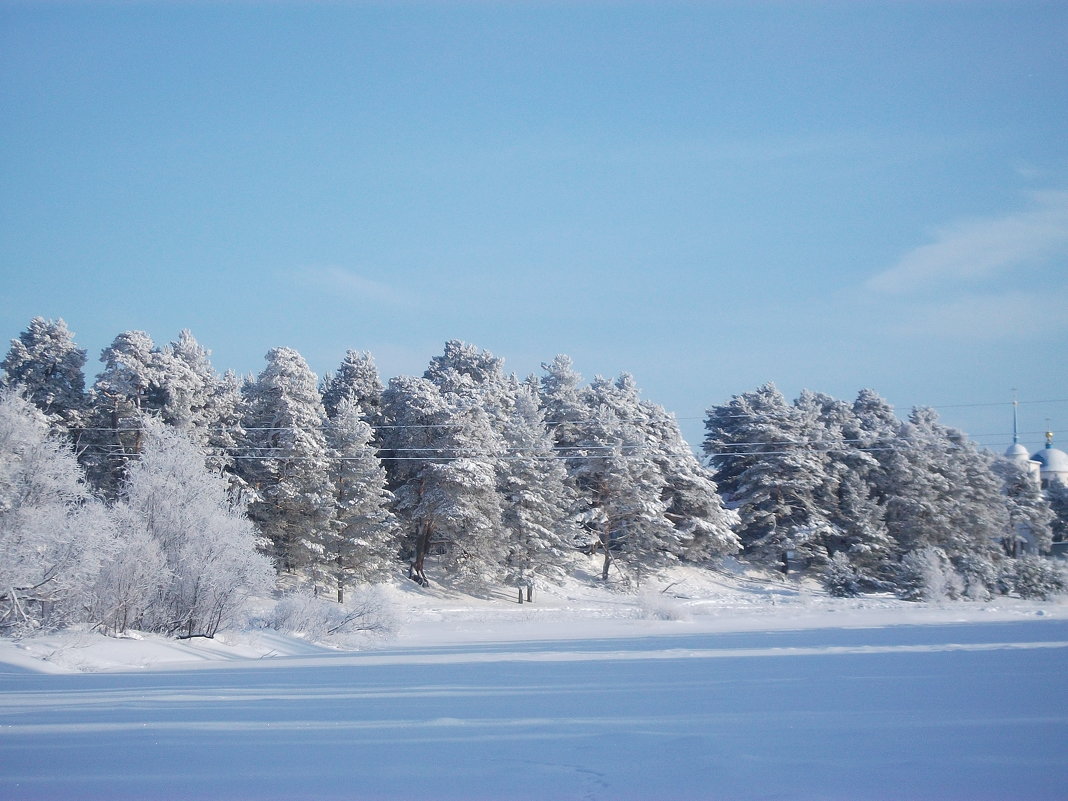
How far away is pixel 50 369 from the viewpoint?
136ft

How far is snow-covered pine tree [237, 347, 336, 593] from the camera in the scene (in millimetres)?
39719

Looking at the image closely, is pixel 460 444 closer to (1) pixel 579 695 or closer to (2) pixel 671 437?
(2) pixel 671 437

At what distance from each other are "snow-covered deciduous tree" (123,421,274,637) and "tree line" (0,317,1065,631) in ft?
0.75

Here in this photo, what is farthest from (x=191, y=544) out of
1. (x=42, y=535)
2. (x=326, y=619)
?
(x=326, y=619)

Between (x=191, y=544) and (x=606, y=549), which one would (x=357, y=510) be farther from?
(x=191, y=544)

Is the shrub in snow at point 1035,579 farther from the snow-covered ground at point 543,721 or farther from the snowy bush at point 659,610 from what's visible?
the snow-covered ground at point 543,721

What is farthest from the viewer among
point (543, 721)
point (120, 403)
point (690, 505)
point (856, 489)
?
point (856, 489)

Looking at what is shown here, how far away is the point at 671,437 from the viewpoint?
55.7 metres

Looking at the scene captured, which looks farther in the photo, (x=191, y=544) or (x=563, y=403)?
(x=563, y=403)

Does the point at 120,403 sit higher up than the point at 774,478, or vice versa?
the point at 120,403

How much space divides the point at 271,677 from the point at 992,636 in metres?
16.5

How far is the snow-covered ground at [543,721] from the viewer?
7.36 metres

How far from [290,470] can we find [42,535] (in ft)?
69.7

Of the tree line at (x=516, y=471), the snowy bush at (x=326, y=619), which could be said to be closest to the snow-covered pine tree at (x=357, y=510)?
the tree line at (x=516, y=471)
